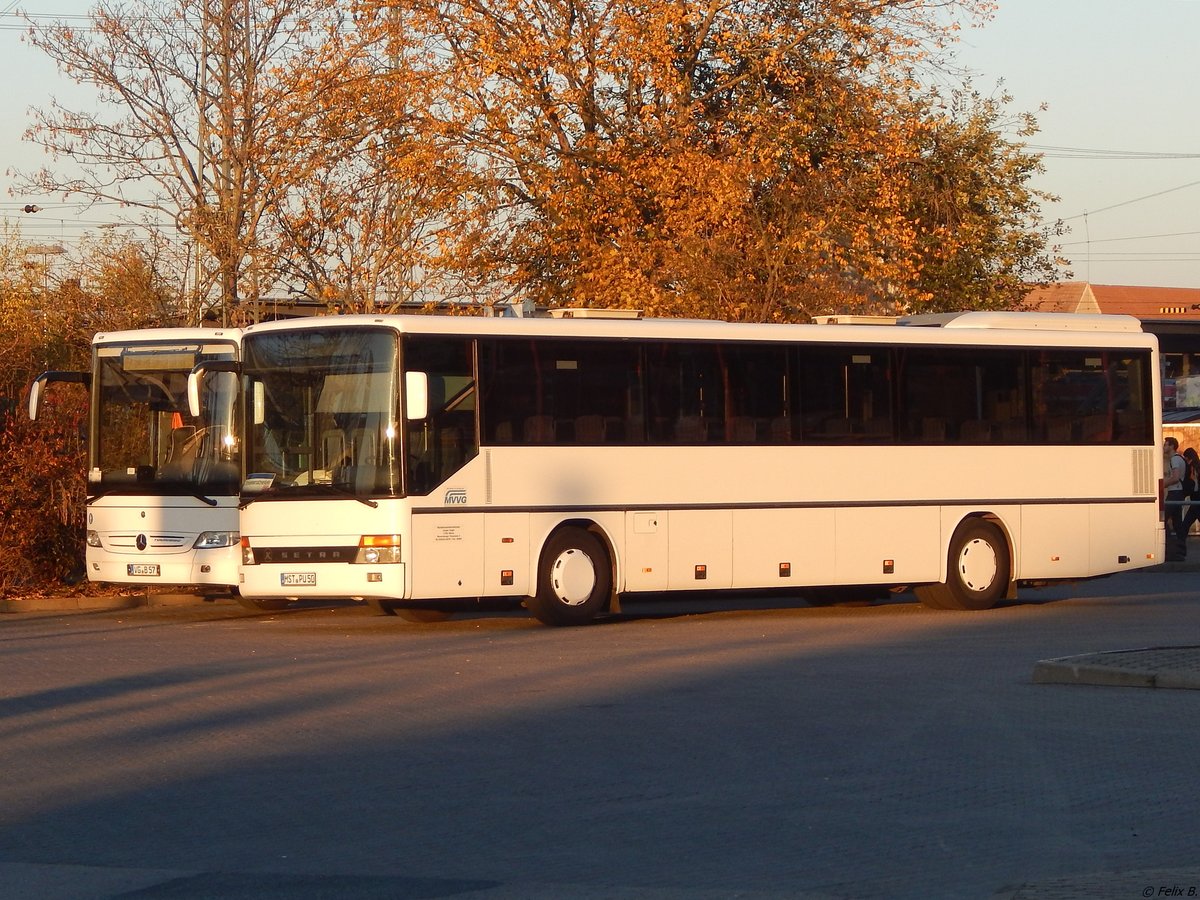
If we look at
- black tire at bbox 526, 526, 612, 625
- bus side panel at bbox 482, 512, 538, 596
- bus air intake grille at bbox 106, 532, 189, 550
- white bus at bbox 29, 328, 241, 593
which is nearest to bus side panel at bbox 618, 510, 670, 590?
black tire at bbox 526, 526, 612, 625

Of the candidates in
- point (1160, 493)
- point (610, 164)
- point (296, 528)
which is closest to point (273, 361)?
point (296, 528)

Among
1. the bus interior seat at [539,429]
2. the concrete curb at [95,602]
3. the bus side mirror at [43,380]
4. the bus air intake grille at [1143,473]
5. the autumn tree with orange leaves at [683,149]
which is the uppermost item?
the autumn tree with orange leaves at [683,149]

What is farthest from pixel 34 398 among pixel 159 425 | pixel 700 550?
pixel 700 550

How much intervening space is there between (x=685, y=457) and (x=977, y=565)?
4.19 meters

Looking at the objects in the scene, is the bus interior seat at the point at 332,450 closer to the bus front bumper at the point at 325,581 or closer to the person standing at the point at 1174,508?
the bus front bumper at the point at 325,581

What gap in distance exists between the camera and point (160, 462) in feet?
69.2

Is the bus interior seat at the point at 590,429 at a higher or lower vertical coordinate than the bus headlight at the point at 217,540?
higher

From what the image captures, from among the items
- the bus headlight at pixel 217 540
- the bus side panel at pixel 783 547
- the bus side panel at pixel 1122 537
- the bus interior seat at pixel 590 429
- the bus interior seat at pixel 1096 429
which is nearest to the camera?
the bus interior seat at pixel 590 429

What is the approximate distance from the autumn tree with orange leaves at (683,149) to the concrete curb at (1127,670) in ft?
54.5

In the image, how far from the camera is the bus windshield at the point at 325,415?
702 inches

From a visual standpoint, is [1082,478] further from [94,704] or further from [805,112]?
[94,704]

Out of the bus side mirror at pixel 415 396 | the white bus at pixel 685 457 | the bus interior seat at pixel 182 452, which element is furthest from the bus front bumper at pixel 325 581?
the bus interior seat at pixel 182 452

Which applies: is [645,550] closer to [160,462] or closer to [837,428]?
[837,428]

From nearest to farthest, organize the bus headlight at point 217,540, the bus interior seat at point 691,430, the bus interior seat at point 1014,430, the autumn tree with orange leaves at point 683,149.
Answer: the bus interior seat at point 691,430
the bus headlight at point 217,540
the bus interior seat at point 1014,430
the autumn tree with orange leaves at point 683,149
